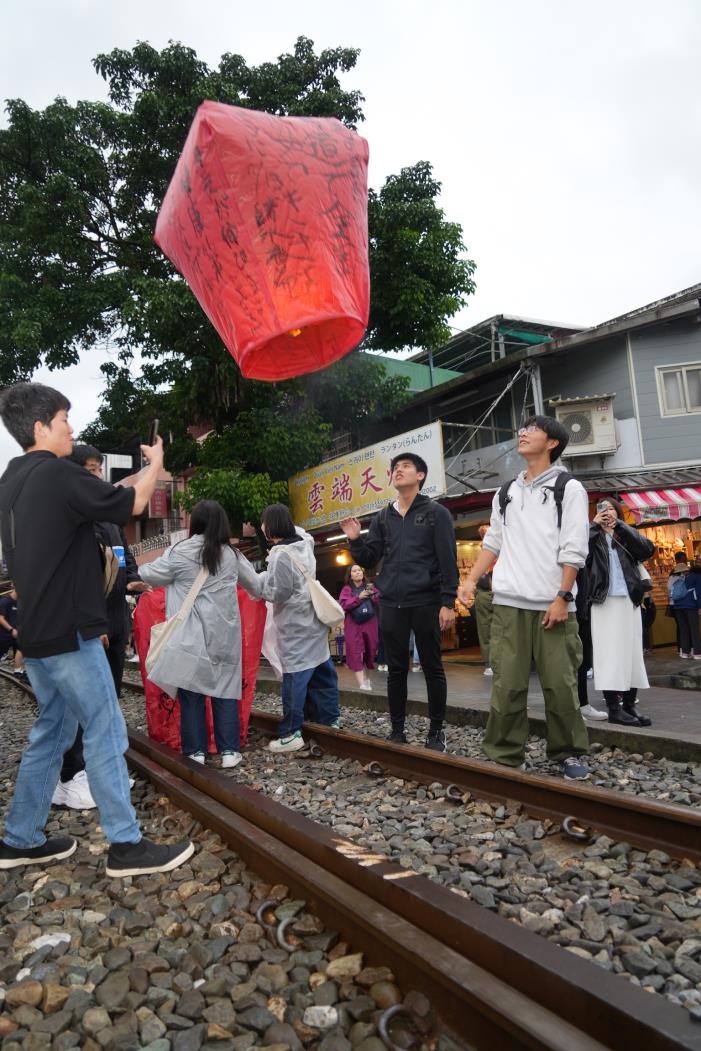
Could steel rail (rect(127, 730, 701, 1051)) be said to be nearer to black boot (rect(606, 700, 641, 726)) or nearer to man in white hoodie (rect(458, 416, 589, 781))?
man in white hoodie (rect(458, 416, 589, 781))

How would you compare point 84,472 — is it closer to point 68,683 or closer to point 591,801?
point 68,683

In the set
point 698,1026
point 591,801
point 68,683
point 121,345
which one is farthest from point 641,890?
point 121,345

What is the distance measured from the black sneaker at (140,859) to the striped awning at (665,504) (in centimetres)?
1097

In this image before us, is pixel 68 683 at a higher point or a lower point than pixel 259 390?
lower

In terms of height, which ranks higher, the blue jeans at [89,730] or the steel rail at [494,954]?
the blue jeans at [89,730]

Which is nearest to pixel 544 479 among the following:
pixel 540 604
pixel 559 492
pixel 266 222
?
pixel 559 492

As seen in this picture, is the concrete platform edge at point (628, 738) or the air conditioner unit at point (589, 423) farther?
the air conditioner unit at point (589, 423)

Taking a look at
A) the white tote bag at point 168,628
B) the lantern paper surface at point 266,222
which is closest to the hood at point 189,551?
the white tote bag at point 168,628

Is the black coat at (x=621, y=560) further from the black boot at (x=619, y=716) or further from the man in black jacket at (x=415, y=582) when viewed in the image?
the man in black jacket at (x=415, y=582)

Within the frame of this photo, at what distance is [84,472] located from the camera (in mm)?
2801

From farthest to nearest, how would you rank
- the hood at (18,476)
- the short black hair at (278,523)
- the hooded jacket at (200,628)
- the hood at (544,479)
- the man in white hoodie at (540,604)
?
the short black hair at (278,523) < the hooded jacket at (200,628) < the hood at (544,479) < the man in white hoodie at (540,604) < the hood at (18,476)

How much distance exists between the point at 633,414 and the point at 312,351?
38.4 feet

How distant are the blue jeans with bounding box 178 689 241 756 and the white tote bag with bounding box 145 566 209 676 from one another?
0.35 metres

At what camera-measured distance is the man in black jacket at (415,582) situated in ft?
15.7
